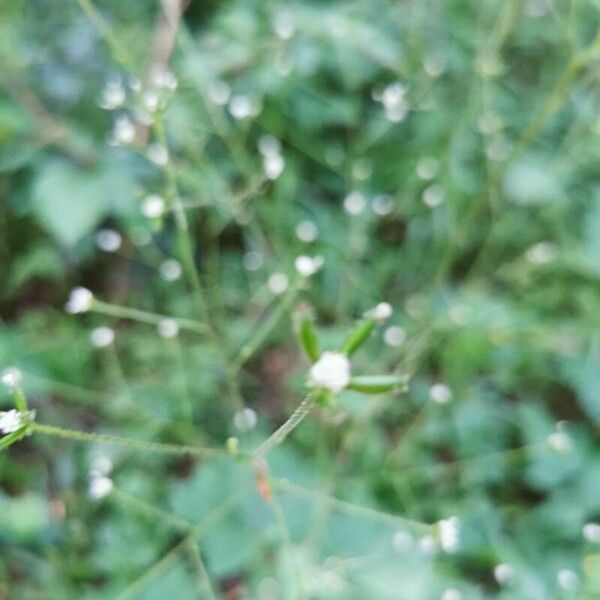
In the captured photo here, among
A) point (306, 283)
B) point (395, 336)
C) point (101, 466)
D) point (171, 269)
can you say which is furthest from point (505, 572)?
point (171, 269)

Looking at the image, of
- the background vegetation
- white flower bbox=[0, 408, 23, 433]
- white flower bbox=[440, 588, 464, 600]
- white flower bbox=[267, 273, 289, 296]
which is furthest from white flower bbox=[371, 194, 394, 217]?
white flower bbox=[0, 408, 23, 433]

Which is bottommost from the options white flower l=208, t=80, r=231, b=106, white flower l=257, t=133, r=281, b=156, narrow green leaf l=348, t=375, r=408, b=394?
white flower l=257, t=133, r=281, b=156

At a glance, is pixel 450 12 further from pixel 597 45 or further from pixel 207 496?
pixel 207 496

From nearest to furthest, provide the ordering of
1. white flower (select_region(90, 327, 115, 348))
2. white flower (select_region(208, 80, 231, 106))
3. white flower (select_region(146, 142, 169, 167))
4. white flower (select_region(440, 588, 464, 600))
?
→ white flower (select_region(146, 142, 169, 167)) < white flower (select_region(440, 588, 464, 600)) < white flower (select_region(90, 327, 115, 348)) < white flower (select_region(208, 80, 231, 106))

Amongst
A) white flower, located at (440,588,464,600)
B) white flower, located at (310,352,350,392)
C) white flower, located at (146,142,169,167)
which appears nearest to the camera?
white flower, located at (310,352,350,392)

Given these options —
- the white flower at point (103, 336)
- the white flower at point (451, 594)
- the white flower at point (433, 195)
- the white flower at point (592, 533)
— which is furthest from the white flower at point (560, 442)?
the white flower at point (103, 336)

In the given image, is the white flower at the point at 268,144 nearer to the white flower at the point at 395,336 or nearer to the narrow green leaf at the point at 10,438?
the white flower at the point at 395,336

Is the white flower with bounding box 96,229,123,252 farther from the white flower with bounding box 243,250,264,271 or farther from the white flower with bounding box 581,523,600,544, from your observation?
the white flower with bounding box 581,523,600,544

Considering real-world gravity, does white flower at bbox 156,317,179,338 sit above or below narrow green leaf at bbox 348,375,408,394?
below
